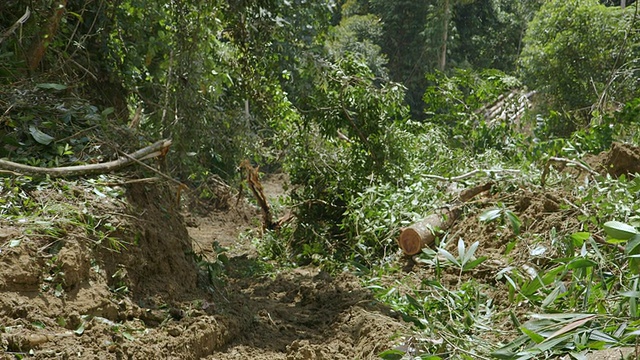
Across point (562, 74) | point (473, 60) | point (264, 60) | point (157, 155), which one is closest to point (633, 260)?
point (157, 155)

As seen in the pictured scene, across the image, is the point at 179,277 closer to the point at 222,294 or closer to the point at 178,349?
the point at 222,294

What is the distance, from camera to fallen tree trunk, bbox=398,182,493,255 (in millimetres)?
6859

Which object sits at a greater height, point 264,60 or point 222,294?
point 264,60

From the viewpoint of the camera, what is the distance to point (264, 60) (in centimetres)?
761

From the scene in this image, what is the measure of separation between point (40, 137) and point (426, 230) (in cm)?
368

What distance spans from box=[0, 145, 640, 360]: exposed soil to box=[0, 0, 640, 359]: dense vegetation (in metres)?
0.21

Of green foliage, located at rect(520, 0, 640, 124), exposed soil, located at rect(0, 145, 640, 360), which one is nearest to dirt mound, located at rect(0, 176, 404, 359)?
exposed soil, located at rect(0, 145, 640, 360)

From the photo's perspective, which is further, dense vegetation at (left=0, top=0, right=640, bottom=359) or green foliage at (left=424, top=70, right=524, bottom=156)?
green foliage at (left=424, top=70, right=524, bottom=156)

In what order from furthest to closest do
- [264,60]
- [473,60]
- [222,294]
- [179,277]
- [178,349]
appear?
[473,60]
[264,60]
[222,294]
[179,277]
[178,349]

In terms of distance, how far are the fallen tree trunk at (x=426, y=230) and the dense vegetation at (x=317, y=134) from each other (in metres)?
0.25

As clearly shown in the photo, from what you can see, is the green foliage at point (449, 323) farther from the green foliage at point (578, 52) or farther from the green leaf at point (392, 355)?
the green foliage at point (578, 52)

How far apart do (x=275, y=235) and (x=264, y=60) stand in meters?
2.50

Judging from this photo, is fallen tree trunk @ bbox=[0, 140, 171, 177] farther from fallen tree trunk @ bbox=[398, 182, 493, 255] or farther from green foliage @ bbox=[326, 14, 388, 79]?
green foliage @ bbox=[326, 14, 388, 79]

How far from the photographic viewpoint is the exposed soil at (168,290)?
3.82 meters
